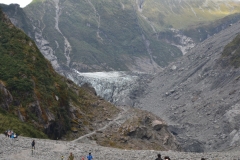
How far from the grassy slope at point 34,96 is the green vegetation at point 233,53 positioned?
324 feet

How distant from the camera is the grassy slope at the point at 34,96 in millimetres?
53250

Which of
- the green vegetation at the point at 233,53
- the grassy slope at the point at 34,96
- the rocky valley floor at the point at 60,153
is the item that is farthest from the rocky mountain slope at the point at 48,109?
the green vegetation at the point at 233,53

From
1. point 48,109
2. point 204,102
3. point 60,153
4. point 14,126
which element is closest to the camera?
point 60,153

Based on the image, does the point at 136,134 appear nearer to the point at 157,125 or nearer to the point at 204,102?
the point at 157,125

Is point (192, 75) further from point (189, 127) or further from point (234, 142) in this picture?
point (234, 142)

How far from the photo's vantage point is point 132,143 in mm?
64188

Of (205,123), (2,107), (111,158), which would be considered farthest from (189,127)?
(111,158)

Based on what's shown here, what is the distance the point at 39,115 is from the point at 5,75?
8011 mm

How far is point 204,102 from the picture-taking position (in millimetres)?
140750

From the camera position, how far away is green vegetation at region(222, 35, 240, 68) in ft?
532

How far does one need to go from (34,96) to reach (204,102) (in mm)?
95359

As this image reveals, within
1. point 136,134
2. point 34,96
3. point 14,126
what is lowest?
point 14,126

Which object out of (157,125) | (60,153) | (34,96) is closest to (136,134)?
(157,125)

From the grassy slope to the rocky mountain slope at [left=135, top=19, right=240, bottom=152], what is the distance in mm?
39404
